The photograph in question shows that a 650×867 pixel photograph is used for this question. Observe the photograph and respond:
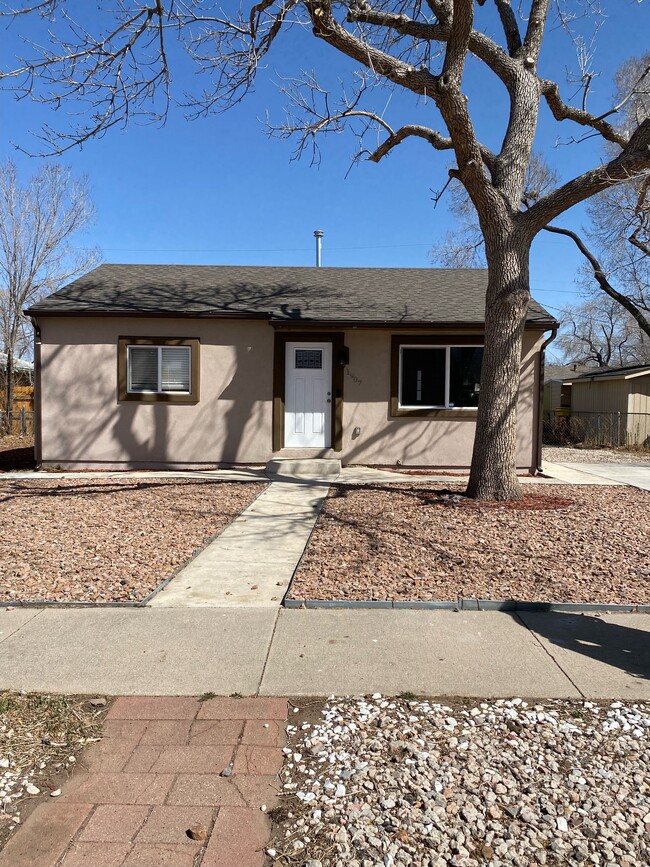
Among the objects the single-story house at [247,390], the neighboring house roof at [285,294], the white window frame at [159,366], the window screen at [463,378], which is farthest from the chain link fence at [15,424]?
the window screen at [463,378]

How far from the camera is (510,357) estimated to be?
8141 millimetres

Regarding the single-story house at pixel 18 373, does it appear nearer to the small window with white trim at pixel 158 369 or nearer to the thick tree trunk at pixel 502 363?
the small window with white trim at pixel 158 369

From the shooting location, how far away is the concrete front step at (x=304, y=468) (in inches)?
438

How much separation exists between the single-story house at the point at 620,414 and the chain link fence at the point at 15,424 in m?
19.0

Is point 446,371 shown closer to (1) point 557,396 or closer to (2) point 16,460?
(2) point 16,460

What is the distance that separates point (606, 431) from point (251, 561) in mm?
17613

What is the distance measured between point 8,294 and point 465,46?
20.2m

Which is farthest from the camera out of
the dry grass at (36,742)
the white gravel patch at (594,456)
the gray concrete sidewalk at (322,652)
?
the white gravel patch at (594,456)

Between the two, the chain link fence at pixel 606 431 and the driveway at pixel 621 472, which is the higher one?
the chain link fence at pixel 606 431

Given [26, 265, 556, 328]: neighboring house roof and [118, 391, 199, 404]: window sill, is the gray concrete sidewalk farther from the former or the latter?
[26, 265, 556, 328]: neighboring house roof

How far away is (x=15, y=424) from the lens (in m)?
20.3

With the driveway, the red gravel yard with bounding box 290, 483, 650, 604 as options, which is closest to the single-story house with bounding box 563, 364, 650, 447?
the driveway

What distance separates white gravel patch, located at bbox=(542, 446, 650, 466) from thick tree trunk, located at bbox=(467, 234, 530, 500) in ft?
23.7

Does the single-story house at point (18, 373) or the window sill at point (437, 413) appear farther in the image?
the single-story house at point (18, 373)
